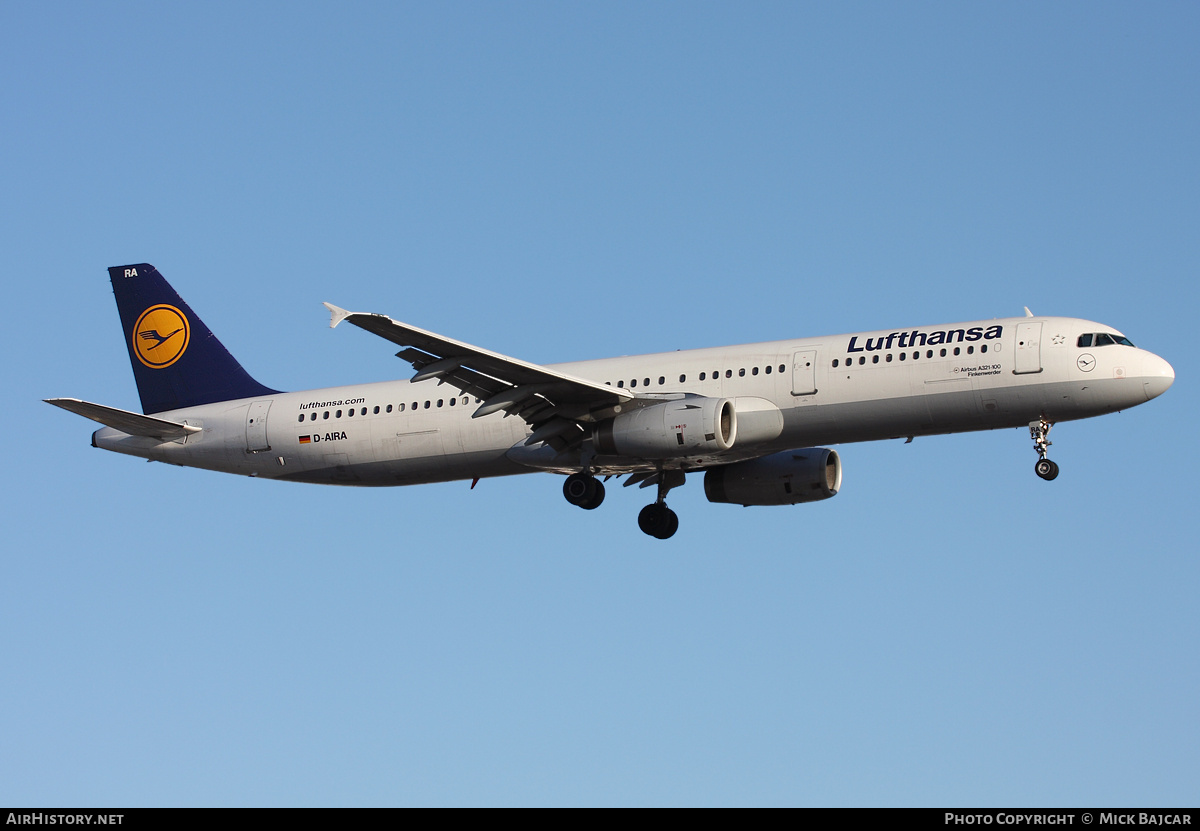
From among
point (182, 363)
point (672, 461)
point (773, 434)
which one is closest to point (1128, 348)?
point (773, 434)

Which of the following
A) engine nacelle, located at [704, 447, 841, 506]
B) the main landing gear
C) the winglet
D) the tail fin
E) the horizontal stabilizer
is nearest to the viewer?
the winglet

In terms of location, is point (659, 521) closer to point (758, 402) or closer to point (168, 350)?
point (758, 402)

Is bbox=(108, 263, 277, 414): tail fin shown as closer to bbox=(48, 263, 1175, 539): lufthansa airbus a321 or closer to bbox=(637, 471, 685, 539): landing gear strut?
bbox=(48, 263, 1175, 539): lufthansa airbus a321

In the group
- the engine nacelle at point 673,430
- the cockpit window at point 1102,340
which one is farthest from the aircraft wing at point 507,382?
the cockpit window at point 1102,340

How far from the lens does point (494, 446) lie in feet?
127

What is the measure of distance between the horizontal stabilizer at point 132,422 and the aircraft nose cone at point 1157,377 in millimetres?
25415

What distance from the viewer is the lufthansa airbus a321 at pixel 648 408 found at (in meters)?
34.1

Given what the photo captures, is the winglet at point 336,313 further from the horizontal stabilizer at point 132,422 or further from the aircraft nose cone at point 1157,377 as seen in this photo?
the aircraft nose cone at point 1157,377

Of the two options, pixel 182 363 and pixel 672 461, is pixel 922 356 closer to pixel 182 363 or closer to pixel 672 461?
pixel 672 461

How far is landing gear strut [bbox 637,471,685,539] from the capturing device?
133 feet

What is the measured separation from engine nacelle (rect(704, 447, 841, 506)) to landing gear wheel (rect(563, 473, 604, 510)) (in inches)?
152

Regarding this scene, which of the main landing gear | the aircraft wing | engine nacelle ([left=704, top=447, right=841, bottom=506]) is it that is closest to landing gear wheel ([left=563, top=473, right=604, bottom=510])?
the aircraft wing
